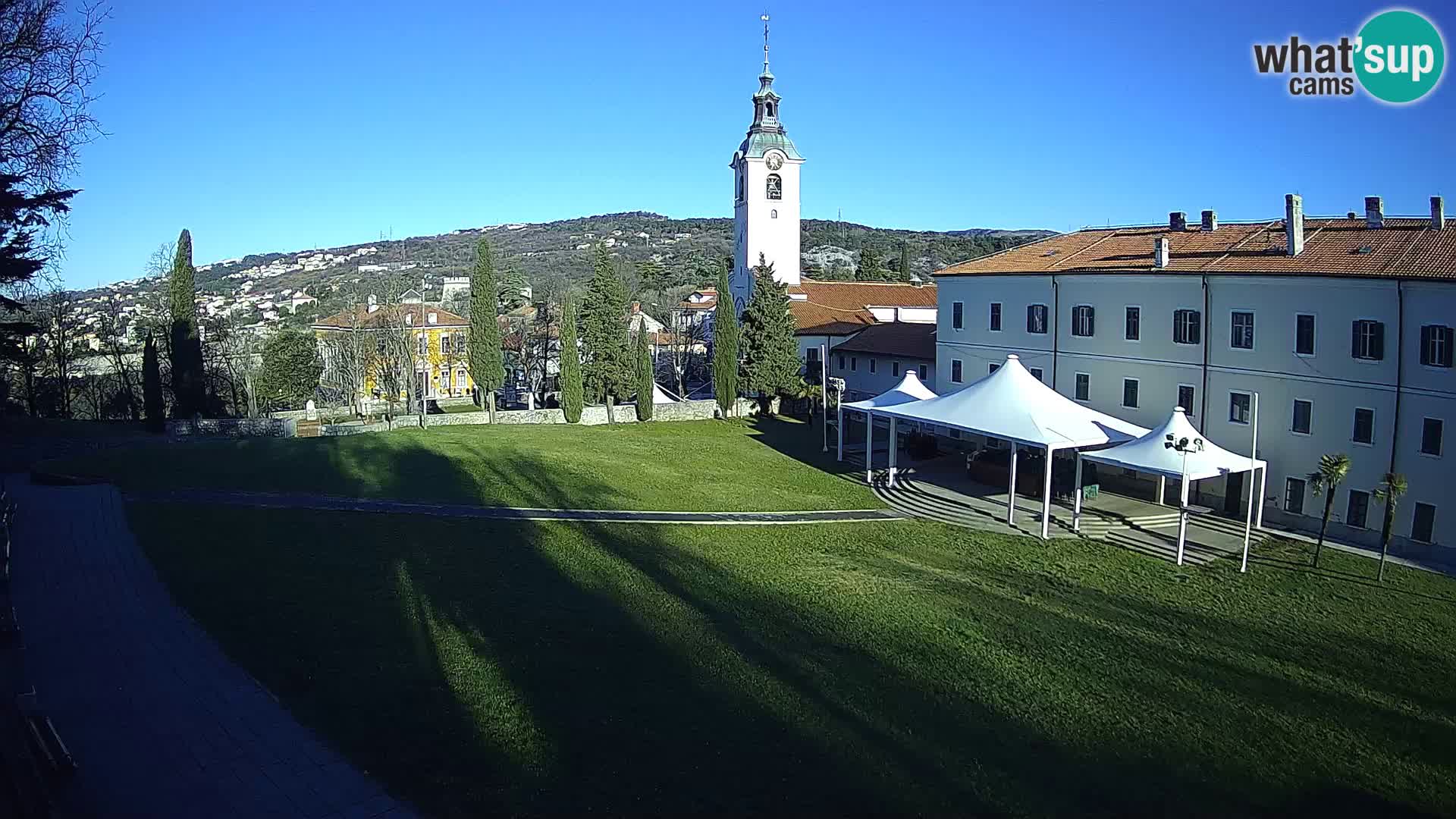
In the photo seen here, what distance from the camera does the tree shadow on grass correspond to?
8758mm

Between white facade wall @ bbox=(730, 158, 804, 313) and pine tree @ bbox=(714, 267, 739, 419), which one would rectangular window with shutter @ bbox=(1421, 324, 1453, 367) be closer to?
pine tree @ bbox=(714, 267, 739, 419)

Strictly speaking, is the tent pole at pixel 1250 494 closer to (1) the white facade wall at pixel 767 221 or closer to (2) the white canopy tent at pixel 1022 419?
(2) the white canopy tent at pixel 1022 419

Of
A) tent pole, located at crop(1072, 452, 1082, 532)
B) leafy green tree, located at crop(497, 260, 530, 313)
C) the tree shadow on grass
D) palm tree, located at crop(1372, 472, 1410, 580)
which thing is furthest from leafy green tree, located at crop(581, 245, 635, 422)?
palm tree, located at crop(1372, 472, 1410, 580)

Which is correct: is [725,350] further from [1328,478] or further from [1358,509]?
[1328,478]

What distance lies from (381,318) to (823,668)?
1370 inches

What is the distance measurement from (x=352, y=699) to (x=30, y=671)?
3653 millimetres

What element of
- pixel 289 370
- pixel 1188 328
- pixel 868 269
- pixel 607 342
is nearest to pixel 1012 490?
pixel 1188 328

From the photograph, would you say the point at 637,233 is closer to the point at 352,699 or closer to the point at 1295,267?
the point at 1295,267

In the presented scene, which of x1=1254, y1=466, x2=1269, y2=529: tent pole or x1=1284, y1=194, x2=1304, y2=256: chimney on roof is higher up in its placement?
x1=1284, y1=194, x2=1304, y2=256: chimney on roof

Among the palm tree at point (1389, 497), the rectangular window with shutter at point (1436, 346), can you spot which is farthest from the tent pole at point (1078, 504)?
the rectangular window with shutter at point (1436, 346)

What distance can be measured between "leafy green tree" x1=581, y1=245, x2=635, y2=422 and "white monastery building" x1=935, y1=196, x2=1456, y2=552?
15.1m

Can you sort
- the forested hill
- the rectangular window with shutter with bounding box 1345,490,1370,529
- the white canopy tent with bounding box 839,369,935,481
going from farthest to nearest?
1. the forested hill
2. the white canopy tent with bounding box 839,369,935,481
3. the rectangular window with shutter with bounding box 1345,490,1370,529

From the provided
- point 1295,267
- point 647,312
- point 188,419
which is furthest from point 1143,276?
point 647,312

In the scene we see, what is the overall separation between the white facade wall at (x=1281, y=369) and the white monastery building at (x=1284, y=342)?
33 millimetres
